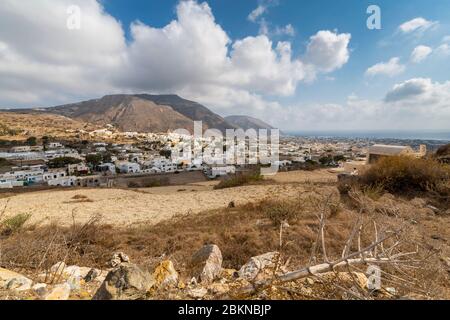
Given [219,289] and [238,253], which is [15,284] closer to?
[219,289]

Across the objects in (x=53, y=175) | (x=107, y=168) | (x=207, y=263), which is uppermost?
(x=207, y=263)

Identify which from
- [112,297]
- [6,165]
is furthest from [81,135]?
[112,297]

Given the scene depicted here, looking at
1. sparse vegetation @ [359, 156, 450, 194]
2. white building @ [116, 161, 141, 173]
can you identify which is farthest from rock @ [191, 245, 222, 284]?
white building @ [116, 161, 141, 173]

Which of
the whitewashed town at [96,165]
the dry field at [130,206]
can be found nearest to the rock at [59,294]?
the dry field at [130,206]

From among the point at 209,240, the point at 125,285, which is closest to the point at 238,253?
the point at 209,240

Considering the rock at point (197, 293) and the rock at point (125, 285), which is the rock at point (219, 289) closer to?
the rock at point (197, 293)

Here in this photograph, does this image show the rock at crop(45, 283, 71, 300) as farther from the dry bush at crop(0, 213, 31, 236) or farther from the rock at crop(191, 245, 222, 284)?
the dry bush at crop(0, 213, 31, 236)
